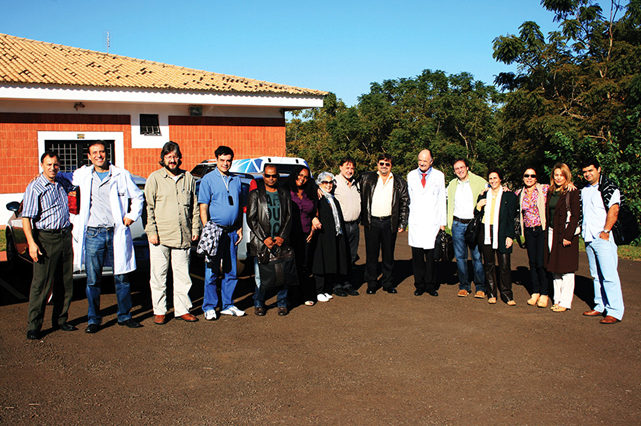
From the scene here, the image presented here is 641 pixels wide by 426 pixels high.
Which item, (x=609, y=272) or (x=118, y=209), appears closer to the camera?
(x=118, y=209)

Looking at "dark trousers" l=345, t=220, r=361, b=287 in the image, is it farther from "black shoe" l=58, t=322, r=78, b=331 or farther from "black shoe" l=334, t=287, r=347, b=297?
"black shoe" l=58, t=322, r=78, b=331

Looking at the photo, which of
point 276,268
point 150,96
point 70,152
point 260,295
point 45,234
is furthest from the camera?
point 150,96

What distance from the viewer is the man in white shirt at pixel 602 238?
6.18 meters

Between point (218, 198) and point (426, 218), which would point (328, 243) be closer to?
point (426, 218)

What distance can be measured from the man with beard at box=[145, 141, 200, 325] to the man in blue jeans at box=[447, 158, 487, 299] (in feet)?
12.0

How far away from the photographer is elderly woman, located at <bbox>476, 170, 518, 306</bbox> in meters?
7.04

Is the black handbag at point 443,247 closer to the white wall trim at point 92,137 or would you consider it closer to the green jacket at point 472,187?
the green jacket at point 472,187

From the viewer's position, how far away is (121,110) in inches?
715

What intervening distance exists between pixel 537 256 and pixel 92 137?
15328 millimetres

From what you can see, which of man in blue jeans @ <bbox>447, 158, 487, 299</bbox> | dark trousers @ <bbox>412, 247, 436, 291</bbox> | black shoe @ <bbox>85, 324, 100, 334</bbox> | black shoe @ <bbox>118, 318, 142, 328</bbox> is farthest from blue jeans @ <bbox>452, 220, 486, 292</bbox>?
black shoe @ <bbox>85, 324, 100, 334</bbox>

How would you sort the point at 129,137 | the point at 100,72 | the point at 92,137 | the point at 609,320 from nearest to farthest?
the point at 609,320 < the point at 92,137 < the point at 129,137 < the point at 100,72

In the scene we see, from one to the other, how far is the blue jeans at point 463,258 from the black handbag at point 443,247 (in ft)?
0.49

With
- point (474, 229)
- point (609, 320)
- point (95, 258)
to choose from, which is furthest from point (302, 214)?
point (609, 320)

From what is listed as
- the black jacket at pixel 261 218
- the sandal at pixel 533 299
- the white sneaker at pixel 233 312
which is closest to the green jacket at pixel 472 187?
the sandal at pixel 533 299
